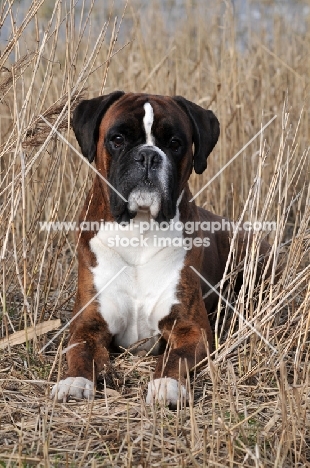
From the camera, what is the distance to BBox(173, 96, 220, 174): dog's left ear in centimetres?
380

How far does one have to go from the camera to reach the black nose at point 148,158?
11.3 ft

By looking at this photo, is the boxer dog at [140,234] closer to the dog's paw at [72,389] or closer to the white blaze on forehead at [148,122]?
the white blaze on forehead at [148,122]

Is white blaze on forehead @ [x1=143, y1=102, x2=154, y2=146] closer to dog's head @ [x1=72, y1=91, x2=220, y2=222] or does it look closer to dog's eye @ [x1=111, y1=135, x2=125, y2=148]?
dog's head @ [x1=72, y1=91, x2=220, y2=222]

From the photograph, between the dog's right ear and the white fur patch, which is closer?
the white fur patch

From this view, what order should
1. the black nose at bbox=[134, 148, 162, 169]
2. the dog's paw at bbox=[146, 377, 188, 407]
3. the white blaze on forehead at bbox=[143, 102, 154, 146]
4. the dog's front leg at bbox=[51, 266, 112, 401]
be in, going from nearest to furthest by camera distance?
the dog's paw at bbox=[146, 377, 188, 407], the dog's front leg at bbox=[51, 266, 112, 401], the black nose at bbox=[134, 148, 162, 169], the white blaze on forehead at bbox=[143, 102, 154, 146]

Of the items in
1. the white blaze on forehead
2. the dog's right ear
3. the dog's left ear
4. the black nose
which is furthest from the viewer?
the dog's left ear

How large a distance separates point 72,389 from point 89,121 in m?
1.29

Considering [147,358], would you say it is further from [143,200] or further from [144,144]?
[144,144]

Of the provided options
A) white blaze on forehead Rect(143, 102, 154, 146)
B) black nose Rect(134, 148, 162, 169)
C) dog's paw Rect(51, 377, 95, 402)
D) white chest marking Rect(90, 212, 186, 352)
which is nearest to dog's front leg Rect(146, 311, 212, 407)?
white chest marking Rect(90, 212, 186, 352)

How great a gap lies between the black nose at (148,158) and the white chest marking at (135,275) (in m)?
0.36

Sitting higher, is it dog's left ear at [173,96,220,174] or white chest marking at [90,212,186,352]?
dog's left ear at [173,96,220,174]

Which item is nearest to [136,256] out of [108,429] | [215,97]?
[108,429]

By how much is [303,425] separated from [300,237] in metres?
1.15

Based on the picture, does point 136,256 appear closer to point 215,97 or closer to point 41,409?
point 41,409
